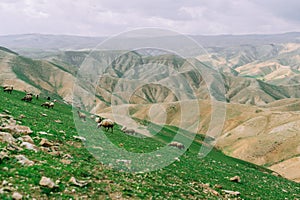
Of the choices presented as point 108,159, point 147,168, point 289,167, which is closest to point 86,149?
point 108,159

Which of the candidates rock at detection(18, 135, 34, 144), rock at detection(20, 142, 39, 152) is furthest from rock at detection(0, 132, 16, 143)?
rock at detection(18, 135, 34, 144)

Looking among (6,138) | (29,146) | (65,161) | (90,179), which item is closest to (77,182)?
(90,179)

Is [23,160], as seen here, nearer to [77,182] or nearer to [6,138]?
[77,182]

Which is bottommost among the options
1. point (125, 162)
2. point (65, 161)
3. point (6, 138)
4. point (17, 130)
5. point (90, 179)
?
point (125, 162)

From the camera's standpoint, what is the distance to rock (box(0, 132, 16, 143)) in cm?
1987

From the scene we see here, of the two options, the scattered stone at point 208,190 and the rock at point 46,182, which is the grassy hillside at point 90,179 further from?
the rock at point 46,182

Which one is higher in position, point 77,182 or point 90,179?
point 77,182

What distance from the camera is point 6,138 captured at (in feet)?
66.6

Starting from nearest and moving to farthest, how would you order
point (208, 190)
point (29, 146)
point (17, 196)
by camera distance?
1. point (17, 196)
2. point (29, 146)
3. point (208, 190)

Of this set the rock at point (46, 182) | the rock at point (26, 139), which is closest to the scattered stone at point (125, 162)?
the rock at point (26, 139)

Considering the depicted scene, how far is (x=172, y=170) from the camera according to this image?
89.9 feet

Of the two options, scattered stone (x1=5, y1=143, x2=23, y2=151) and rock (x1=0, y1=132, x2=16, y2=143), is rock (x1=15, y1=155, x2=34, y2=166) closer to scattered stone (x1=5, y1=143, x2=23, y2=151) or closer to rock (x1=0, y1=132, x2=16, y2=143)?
scattered stone (x1=5, y1=143, x2=23, y2=151)

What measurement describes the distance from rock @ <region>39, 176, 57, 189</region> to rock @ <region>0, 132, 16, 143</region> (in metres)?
5.72

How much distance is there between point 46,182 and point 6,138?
6515 mm
